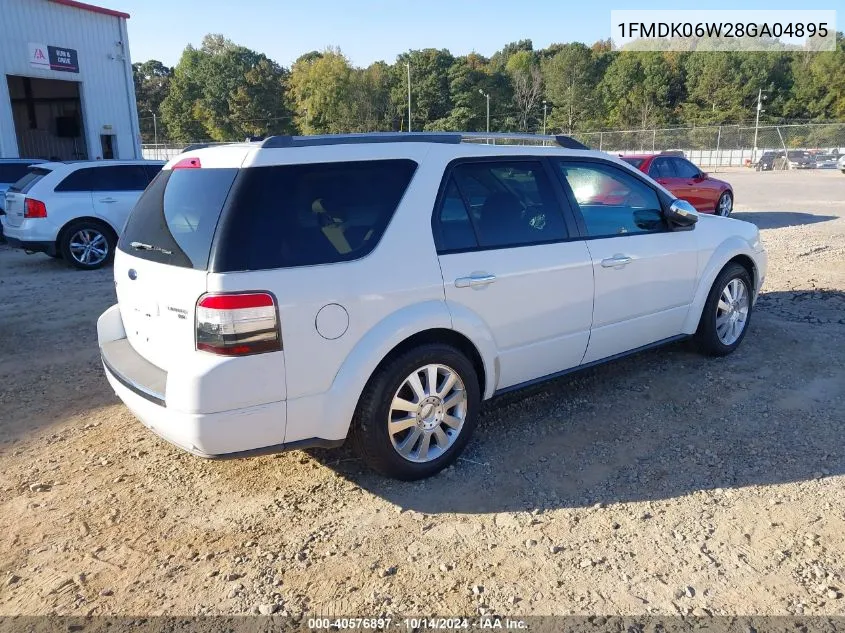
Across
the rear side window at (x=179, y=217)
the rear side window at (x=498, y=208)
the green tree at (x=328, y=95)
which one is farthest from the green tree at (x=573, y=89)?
the rear side window at (x=179, y=217)

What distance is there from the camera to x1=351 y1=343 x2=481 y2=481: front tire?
3252 mm

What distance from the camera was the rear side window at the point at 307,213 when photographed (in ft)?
9.49

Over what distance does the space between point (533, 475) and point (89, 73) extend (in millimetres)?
24248

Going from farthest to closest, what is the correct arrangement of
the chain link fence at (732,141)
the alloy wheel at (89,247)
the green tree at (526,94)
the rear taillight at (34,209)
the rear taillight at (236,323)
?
the green tree at (526,94), the chain link fence at (732,141), the alloy wheel at (89,247), the rear taillight at (34,209), the rear taillight at (236,323)

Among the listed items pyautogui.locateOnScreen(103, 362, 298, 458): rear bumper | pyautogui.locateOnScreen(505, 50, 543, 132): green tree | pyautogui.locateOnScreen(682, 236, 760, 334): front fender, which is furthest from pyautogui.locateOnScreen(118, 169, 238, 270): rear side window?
pyautogui.locateOnScreen(505, 50, 543, 132): green tree

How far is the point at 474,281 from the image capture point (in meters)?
3.51

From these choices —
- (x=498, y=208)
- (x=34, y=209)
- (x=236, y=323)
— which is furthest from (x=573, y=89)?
(x=236, y=323)

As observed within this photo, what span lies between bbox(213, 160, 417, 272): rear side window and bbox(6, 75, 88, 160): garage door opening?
2545 centimetres

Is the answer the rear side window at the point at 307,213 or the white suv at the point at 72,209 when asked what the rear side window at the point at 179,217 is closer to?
the rear side window at the point at 307,213

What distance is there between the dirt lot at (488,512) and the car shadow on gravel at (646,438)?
0.05 feet

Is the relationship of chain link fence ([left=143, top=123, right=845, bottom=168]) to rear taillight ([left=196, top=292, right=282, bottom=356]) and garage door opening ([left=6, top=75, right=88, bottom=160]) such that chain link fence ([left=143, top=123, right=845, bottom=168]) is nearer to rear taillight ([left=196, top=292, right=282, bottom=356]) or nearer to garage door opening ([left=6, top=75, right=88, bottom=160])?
garage door opening ([left=6, top=75, right=88, bottom=160])

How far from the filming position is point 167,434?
9.92 feet

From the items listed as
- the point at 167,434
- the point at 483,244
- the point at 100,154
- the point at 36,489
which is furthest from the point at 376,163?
the point at 100,154

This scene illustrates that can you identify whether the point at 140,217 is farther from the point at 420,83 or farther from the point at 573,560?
the point at 420,83
